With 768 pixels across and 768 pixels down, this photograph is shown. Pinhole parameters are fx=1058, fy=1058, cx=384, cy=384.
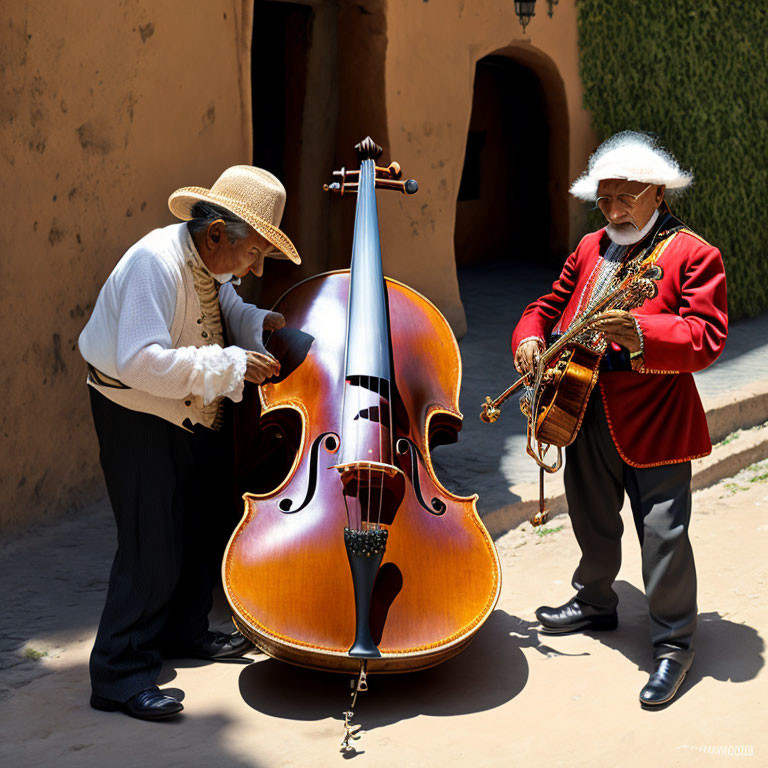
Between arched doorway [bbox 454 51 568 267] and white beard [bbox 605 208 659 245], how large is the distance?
538 cm

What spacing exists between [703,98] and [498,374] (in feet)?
11.2

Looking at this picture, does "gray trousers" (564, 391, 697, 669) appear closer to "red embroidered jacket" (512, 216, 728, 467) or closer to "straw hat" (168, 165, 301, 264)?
"red embroidered jacket" (512, 216, 728, 467)

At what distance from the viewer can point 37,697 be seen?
125 inches

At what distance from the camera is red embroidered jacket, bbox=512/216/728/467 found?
309cm

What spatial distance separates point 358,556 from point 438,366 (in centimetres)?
92

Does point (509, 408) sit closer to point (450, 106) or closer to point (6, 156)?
point (450, 106)

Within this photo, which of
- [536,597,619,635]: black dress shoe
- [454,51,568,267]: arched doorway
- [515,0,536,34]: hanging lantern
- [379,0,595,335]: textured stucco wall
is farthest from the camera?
[454,51,568,267]: arched doorway

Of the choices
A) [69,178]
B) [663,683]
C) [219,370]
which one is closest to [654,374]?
[663,683]

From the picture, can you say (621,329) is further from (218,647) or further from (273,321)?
(218,647)

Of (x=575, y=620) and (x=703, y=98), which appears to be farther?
(x=703, y=98)

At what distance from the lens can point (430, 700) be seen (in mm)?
3158

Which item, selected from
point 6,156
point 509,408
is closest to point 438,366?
point 6,156

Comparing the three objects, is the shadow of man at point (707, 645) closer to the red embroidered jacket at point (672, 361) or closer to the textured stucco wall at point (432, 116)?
the red embroidered jacket at point (672, 361)

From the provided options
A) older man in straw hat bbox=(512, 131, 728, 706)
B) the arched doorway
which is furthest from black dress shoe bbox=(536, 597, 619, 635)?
the arched doorway
